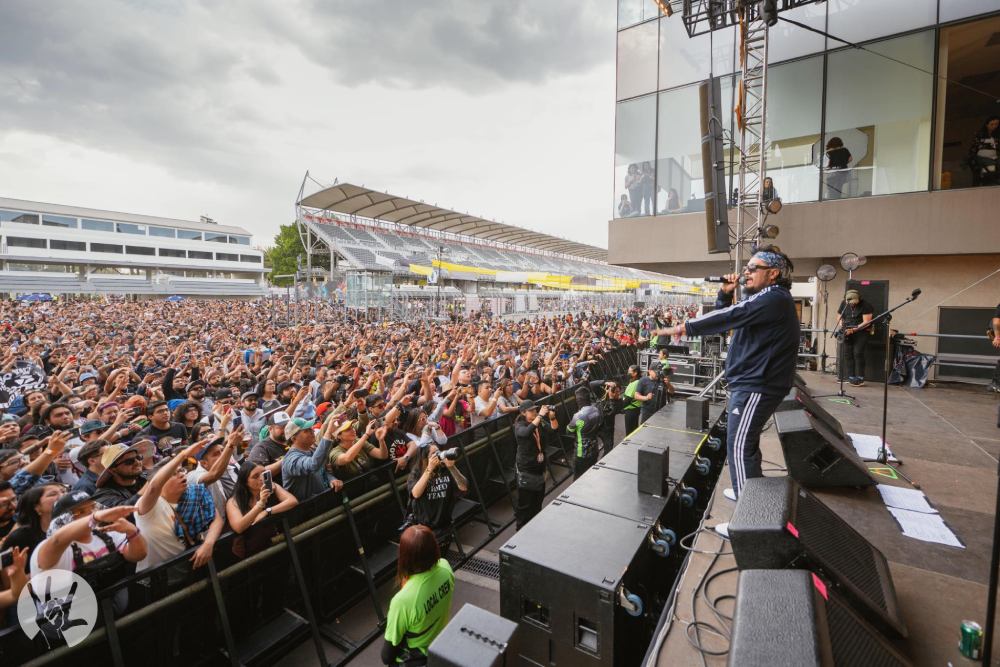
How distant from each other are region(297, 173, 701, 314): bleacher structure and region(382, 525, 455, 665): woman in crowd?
17778 millimetres

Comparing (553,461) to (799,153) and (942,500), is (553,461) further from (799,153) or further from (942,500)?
(799,153)

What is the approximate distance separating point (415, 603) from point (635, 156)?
41.7ft

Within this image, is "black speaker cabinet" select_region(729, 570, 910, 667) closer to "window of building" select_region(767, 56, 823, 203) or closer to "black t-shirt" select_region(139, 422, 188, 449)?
"black t-shirt" select_region(139, 422, 188, 449)

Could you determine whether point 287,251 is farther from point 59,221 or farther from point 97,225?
point 59,221

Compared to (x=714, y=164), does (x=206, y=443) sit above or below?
below

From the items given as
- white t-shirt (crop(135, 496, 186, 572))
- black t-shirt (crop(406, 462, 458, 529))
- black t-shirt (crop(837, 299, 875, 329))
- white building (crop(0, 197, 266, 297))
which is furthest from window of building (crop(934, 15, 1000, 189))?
white building (crop(0, 197, 266, 297))

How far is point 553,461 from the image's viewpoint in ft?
29.3

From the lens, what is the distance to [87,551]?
3.09m

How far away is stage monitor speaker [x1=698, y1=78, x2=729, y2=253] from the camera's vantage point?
28.4 feet

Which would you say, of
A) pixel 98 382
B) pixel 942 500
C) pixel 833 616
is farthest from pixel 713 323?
pixel 98 382

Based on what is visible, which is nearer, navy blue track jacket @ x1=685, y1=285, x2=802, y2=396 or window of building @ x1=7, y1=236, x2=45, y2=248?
navy blue track jacket @ x1=685, y1=285, x2=802, y2=396

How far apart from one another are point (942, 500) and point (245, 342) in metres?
16.6

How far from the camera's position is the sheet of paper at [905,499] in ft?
11.5

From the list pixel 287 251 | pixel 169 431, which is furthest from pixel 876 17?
pixel 287 251
